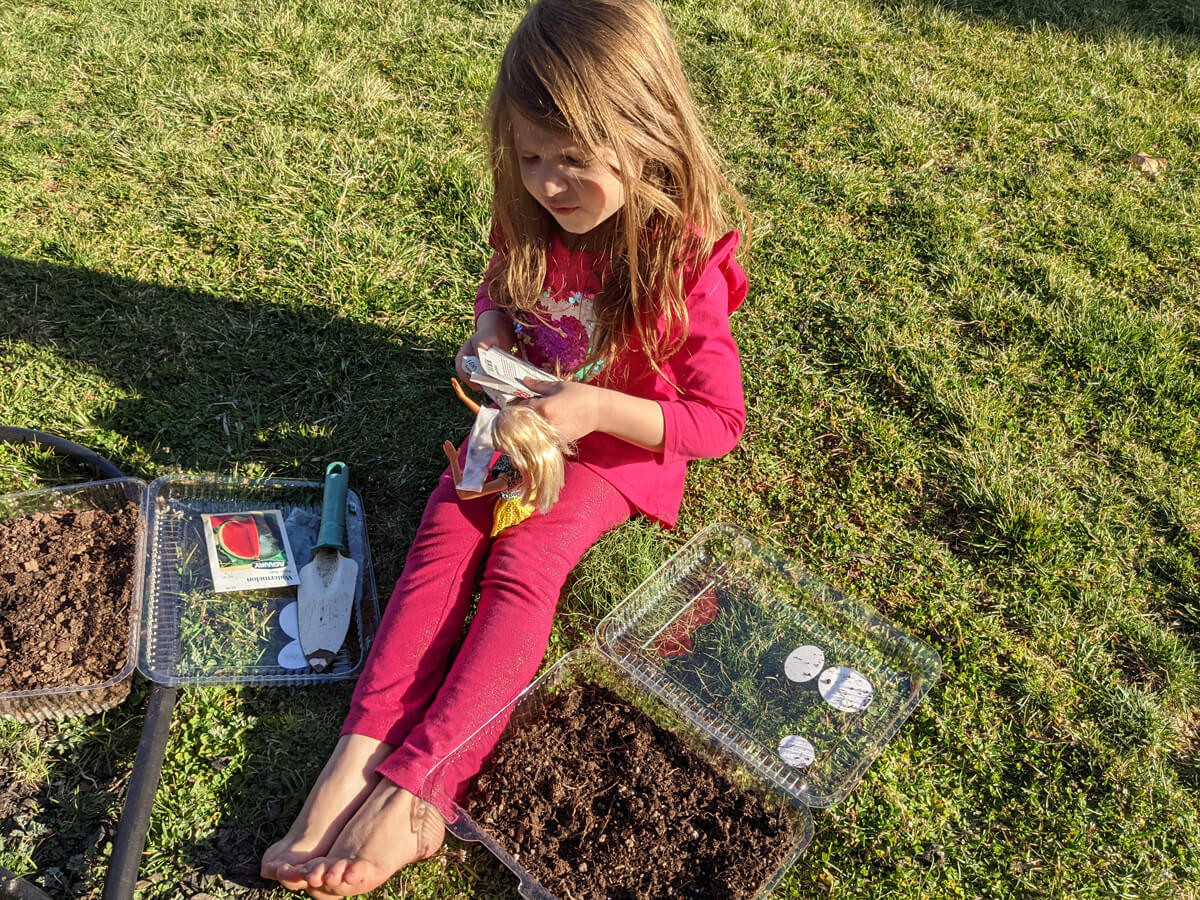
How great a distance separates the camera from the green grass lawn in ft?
7.41

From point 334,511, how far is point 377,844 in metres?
1.02

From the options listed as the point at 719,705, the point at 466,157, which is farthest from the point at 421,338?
the point at 719,705

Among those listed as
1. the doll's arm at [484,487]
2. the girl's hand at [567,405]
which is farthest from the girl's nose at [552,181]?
the doll's arm at [484,487]

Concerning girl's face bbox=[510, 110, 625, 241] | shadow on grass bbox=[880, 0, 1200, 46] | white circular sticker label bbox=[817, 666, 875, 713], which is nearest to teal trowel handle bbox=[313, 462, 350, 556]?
girl's face bbox=[510, 110, 625, 241]

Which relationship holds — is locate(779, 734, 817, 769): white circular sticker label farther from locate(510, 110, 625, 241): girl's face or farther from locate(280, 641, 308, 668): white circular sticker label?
locate(510, 110, 625, 241): girl's face

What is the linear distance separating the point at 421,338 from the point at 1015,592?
85.2 inches

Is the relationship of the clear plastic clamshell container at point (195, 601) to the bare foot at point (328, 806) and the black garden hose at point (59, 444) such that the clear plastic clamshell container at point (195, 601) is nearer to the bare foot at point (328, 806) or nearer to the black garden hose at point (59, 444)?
the black garden hose at point (59, 444)

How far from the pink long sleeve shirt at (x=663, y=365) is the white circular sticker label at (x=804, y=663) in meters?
0.56

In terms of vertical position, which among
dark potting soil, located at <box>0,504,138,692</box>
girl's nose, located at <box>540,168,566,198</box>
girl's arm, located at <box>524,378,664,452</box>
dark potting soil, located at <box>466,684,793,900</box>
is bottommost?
dark potting soil, located at <box>0,504,138,692</box>

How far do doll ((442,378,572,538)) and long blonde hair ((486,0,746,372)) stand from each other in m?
0.40

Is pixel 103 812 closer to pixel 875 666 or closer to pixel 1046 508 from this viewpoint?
pixel 875 666

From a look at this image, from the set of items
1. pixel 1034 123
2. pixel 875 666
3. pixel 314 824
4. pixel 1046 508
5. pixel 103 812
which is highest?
pixel 1034 123

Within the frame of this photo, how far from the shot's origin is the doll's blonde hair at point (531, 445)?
7.08ft

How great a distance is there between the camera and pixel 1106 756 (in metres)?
2.39
